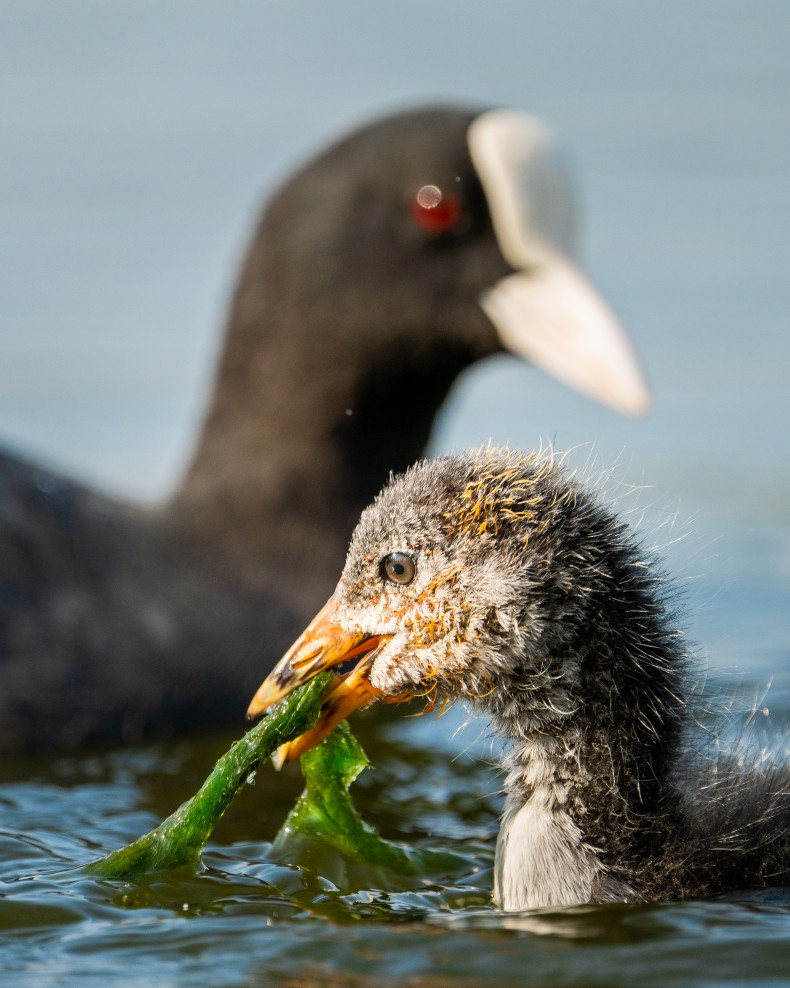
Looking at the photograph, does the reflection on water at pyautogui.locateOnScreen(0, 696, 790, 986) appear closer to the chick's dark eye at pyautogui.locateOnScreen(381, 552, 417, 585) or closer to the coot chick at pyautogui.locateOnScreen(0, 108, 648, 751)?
the chick's dark eye at pyautogui.locateOnScreen(381, 552, 417, 585)

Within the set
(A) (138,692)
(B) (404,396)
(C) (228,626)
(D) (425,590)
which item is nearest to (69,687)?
(A) (138,692)

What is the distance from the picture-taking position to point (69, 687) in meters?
6.14

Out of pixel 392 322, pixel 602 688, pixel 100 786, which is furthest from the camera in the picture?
pixel 392 322

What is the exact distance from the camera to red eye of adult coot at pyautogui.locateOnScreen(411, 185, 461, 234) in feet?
22.2

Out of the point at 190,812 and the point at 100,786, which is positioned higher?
the point at 100,786

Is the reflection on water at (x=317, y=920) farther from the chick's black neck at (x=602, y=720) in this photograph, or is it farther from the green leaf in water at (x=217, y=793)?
the chick's black neck at (x=602, y=720)

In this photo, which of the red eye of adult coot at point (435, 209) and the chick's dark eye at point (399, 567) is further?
the red eye of adult coot at point (435, 209)

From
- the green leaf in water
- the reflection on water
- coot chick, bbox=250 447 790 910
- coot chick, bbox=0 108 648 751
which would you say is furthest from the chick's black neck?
coot chick, bbox=0 108 648 751

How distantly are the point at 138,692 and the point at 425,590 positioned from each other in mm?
2208

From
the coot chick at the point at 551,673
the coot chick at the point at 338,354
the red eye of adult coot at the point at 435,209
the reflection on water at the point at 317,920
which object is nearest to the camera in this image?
the reflection on water at the point at 317,920

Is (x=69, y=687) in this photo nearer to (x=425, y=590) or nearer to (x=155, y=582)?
(x=155, y=582)

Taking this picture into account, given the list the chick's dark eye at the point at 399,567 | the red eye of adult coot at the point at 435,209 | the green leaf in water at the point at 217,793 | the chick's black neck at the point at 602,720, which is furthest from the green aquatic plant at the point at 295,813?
the red eye of adult coot at the point at 435,209

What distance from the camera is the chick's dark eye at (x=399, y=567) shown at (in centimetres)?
433

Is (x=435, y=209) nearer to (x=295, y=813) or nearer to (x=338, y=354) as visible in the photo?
(x=338, y=354)
